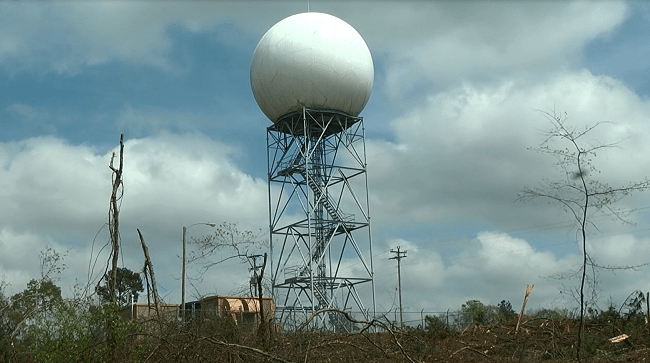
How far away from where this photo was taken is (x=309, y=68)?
29672mm

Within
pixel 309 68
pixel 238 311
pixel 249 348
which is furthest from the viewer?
pixel 309 68

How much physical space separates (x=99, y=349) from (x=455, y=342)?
19.3ft

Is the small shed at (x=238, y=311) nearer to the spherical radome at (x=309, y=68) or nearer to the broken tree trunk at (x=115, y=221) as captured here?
the broken tree trunk at (x=115, y=221)

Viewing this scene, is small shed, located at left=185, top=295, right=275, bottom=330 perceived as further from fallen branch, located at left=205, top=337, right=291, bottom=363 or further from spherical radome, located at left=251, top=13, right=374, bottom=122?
spherical radome, located at left=251, top=13, right=374, bottom=122

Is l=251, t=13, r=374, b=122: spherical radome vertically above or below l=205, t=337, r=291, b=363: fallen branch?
above

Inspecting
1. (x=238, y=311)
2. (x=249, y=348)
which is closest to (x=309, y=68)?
(x=238, y=311)

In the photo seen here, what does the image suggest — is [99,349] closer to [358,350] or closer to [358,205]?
[358,350]

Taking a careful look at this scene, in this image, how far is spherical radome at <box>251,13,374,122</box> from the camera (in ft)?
97.7

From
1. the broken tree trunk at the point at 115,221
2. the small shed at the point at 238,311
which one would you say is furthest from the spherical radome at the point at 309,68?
the broken tree trunk at the point at 115,221

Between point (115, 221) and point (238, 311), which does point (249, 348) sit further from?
point (238, 311)

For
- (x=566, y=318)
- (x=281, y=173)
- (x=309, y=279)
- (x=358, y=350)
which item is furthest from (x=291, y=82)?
(x=358, y=350)

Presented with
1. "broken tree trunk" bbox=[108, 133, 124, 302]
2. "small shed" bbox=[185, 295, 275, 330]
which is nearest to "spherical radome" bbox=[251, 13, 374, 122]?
"small shed" bbox=[185, 295, 275, 330]

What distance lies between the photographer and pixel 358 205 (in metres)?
31.2

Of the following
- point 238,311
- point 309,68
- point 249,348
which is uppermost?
point 309,68
